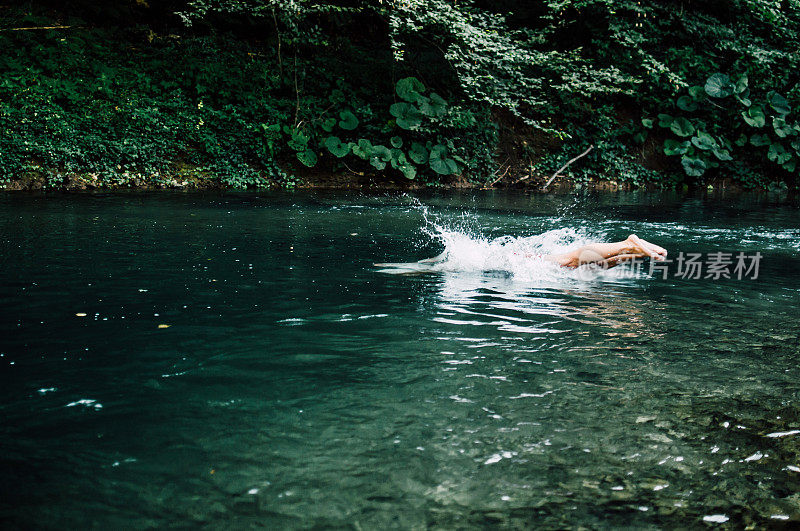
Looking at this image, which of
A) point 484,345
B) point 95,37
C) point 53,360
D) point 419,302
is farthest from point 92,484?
point 95,37

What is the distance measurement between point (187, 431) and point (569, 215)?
1055 cm

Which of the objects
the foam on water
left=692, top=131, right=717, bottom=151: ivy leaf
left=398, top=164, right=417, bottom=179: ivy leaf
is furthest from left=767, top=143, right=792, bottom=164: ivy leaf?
the foam on water

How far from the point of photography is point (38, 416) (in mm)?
3258

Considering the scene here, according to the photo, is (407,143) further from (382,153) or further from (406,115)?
(382,153)

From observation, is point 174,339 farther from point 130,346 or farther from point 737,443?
point 737,443

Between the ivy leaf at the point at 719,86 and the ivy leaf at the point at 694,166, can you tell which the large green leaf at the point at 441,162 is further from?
the ivy leaf at the point at 719,86

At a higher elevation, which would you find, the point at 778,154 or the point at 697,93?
the point at 697,93

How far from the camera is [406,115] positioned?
58.1 feet

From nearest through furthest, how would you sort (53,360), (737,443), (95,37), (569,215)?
(737,443)
(53,360)
(569,215)
(95,37)

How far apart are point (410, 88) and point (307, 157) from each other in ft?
11.9

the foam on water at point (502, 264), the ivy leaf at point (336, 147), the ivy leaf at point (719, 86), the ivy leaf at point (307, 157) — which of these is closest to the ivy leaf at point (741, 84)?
the ivy leaf at point (719, 86)

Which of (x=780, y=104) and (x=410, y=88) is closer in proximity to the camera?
(x=410, y=88)

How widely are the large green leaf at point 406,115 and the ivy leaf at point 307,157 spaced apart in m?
2.51

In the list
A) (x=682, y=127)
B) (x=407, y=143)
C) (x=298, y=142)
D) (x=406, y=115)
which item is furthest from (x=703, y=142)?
(x=298, y=142)
